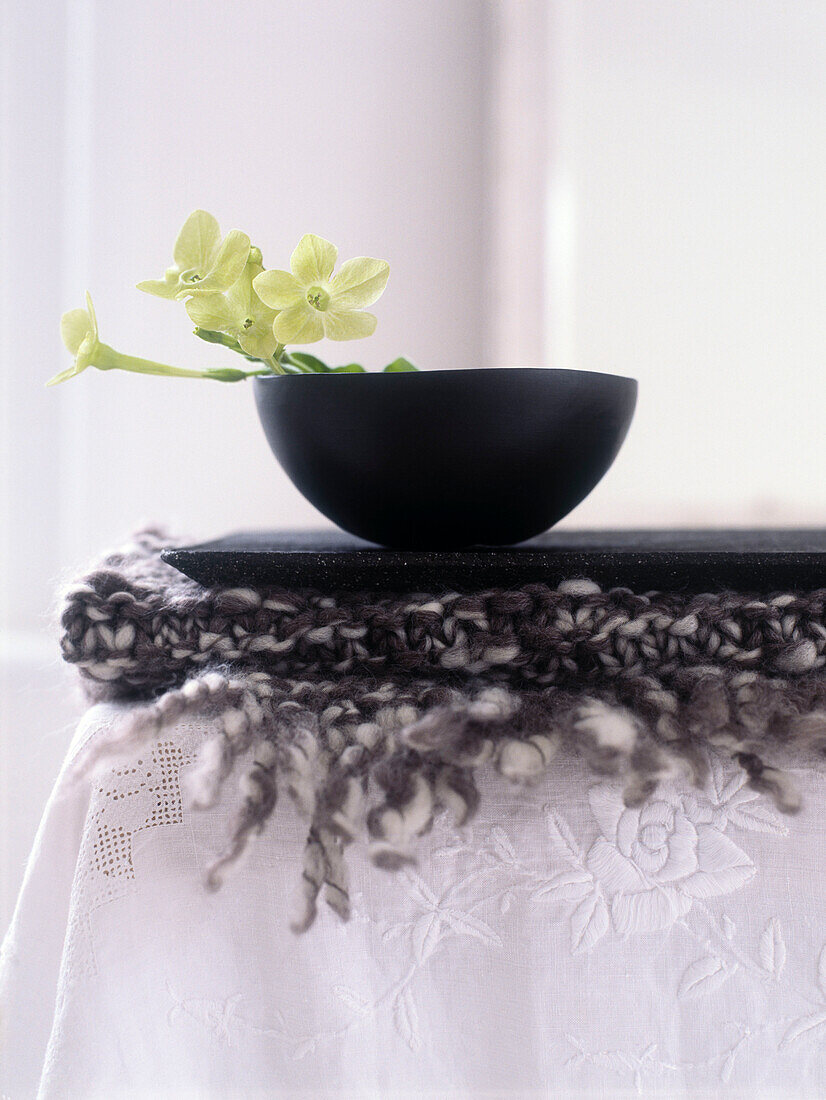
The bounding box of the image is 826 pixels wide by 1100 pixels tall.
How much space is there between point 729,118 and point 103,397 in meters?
0.93

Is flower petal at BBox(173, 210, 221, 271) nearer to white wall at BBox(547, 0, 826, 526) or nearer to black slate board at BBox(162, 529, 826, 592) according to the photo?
black slate board at BBox(162, 529, 826, 592)

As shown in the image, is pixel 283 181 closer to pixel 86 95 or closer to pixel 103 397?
pixel 86 95

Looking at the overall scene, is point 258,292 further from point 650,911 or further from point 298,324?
point 650,911

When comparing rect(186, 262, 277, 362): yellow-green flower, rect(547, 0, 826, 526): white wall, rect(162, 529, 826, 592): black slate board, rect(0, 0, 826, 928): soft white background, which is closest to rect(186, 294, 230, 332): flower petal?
rect(186, 262, 277, 362): yellow-green flower

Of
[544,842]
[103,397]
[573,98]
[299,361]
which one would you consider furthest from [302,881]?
[573,98]

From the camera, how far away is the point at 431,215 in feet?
3.98

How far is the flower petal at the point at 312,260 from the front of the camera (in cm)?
38

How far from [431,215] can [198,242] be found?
90cm

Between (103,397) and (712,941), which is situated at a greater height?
(103,397)

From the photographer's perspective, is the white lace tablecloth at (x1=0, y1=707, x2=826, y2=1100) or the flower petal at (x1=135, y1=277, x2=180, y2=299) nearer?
the white lace tablecloth at (x1=0, y1=707, x2=826, y2=1100)

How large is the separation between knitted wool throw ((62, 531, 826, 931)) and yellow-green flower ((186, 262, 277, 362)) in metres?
0.13

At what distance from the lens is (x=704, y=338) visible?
1147mm

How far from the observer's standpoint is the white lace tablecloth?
0.95 feet

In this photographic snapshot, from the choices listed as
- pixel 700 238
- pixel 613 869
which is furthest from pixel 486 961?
pixel 700 238
